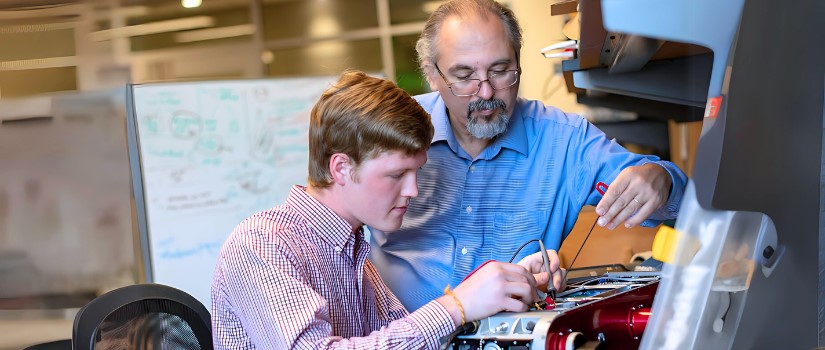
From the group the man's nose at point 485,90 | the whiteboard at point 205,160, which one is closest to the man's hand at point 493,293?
the man's nose at point 485,90

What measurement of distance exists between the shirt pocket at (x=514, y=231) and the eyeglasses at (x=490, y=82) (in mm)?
254

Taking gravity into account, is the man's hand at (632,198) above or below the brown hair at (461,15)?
below

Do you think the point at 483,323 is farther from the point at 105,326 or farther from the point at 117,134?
the point at 117,134

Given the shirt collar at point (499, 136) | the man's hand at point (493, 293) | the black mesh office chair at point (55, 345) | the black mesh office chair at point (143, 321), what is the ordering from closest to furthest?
1. the man's hand at point (493, 293)
2. the black mesh office chair at point (143, 321)
3. the shirt collar at point (499, 136)
4. the black mesh office chair at point (55, 345)

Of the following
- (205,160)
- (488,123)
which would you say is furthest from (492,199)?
(205,160)

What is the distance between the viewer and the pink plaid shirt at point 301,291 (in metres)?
1.12

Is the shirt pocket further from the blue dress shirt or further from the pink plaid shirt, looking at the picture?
the pink plaid shirt

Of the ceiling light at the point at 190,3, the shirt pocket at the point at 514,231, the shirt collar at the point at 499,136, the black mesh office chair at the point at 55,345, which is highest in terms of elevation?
the ceiling light at the point at 190,3

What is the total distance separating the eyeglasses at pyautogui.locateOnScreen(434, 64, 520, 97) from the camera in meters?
1.56

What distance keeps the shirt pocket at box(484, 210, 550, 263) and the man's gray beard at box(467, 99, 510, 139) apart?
175 mm

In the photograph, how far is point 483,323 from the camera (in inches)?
42.4

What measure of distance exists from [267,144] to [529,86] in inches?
93.0

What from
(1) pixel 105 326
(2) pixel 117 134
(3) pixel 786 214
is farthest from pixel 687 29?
(2) pixel 117 134

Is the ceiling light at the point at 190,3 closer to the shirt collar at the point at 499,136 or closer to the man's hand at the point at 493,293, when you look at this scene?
the shirt collar at the point at 499,136
